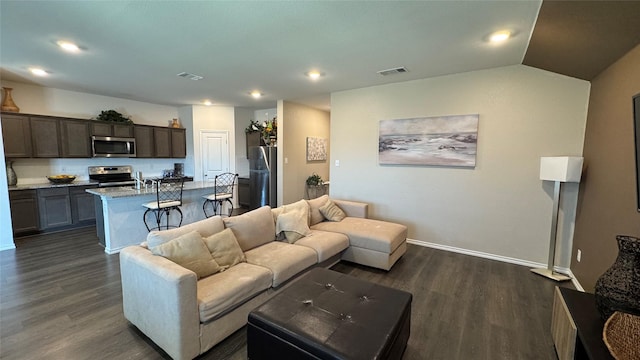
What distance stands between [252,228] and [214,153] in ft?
14.8

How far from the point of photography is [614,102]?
2.48 m

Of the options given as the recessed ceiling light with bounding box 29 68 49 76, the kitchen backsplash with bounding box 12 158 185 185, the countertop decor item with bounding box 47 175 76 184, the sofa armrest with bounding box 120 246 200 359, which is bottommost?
A: the sofa armrest with bounding box 120 246 200 359

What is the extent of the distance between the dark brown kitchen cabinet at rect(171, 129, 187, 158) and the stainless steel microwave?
0.84m

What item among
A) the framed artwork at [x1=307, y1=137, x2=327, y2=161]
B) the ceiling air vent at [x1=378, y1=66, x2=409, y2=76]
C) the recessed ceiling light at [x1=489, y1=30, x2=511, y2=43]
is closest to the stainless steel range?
the framed artwork at [x1=307, y1=137, x2=327, y2=161]

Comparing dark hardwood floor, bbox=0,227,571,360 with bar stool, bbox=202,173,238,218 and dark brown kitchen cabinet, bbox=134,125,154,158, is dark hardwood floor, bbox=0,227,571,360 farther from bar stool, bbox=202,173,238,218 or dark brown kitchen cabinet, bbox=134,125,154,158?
dark brown kitchen cabinet, bbox=134,125,154,158

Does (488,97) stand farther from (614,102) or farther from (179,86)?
(179,86)

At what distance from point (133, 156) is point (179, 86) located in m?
2.26

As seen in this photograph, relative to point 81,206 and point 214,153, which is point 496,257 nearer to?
point 214,153

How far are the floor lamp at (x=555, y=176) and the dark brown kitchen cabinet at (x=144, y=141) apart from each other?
7.12m

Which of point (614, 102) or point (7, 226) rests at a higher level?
point (614, 102)

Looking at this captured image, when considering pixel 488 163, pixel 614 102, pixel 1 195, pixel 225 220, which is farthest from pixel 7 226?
pixel 614 102

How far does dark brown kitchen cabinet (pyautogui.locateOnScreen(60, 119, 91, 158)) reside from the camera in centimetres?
499

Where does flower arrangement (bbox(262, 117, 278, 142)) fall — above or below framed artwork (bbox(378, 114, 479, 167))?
above

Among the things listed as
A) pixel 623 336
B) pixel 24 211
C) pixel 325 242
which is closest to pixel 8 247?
pixel 24 211
